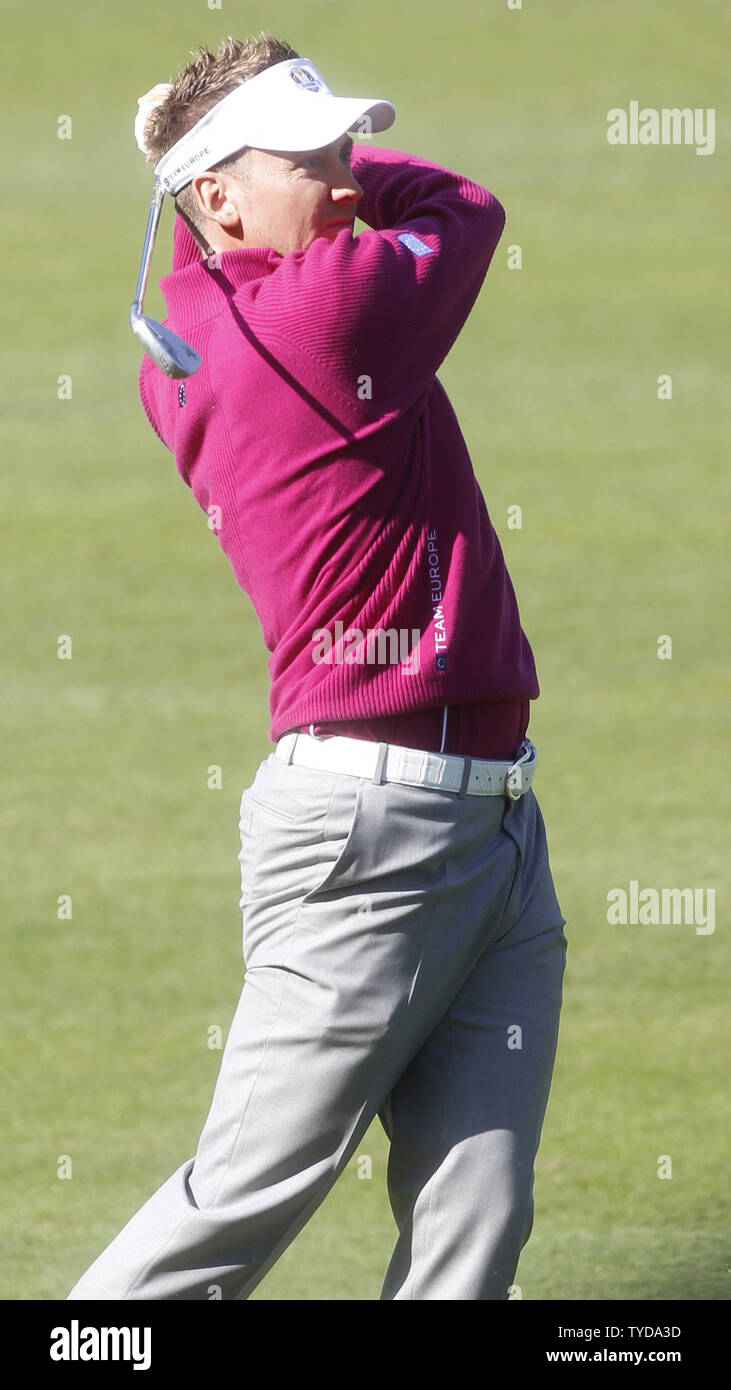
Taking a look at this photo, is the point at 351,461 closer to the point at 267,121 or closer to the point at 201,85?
the point at 267,121

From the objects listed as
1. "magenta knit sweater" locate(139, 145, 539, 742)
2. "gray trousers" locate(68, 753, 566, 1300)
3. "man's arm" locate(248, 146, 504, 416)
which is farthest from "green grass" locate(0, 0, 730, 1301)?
"man's arm" locate(248, 146, 504, 416)

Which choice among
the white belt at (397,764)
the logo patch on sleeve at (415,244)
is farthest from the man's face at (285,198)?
the white belt at (397,764)

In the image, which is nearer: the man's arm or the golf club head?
the golf club head

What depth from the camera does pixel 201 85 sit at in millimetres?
3031

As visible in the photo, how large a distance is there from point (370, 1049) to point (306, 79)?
1.44 metres

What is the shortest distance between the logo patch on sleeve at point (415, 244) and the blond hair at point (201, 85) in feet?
1.17

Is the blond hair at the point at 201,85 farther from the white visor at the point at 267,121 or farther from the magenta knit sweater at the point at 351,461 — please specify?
the magenta knit sweater at the point at 351,461

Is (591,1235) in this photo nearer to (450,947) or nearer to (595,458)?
(450,947)

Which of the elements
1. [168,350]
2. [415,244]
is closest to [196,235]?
[415,244]

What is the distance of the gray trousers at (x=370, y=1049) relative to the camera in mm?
2795

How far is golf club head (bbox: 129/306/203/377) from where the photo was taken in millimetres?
2561

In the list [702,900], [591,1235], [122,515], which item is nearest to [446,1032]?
[591,1235]

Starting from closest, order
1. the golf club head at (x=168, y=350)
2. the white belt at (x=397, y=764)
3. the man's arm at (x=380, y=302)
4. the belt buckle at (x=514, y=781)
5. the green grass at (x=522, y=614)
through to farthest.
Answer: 1. the golf club head at (x=168, y=350)
2. the man's arm at (x=380, y=302)
3. the white belt at (x=397, y=764)
4. the belt buckle at (x=514, y=781)
5. the green grass at (x=522, y=614)

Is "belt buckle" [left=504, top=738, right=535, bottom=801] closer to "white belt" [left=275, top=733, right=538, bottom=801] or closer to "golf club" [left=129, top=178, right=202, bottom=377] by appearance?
"white belt" [left=275, top=733, right=538, bottom=801]
